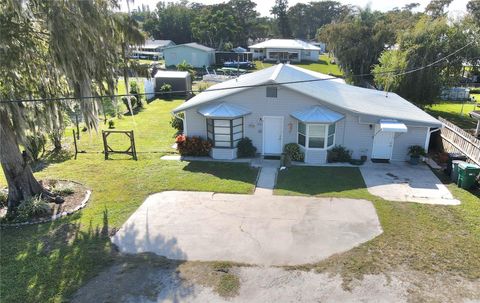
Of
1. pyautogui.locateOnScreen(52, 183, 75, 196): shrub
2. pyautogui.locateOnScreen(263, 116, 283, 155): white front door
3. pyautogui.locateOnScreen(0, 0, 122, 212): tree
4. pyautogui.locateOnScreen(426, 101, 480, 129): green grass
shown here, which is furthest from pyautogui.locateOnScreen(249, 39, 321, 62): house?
pyautogui.locateOnScreen(0, 0, 122, 212): tree

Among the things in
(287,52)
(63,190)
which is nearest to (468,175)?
(63,190)

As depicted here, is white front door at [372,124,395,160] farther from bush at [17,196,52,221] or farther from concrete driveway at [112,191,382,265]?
bush at [17,196,52,221]

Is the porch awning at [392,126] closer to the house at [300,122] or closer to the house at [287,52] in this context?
the house at [300,122]

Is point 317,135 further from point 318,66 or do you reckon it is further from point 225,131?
point 318,66

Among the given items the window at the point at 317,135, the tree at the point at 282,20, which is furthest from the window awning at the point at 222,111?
the tree at the point at 282,20

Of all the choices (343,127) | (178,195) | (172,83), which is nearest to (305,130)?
(343,127)

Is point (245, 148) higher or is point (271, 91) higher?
point (271, 91)

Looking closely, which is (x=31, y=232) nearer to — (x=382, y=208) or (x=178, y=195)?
(x=178, y=195)
